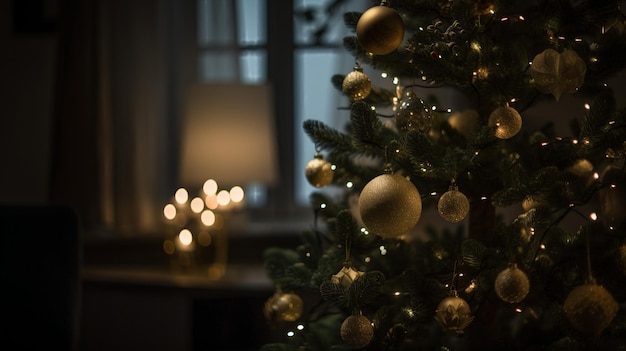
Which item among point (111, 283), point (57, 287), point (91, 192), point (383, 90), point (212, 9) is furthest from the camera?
point (212, 9)

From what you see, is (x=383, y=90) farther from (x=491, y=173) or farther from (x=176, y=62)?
(x=176, y=62)

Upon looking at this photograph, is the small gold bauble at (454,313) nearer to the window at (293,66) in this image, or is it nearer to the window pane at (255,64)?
the window at (293,66)

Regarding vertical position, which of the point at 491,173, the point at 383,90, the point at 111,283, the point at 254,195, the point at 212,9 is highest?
the point at 212,9

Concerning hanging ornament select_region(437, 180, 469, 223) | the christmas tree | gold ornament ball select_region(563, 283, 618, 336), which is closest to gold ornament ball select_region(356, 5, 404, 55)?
the christmas tree

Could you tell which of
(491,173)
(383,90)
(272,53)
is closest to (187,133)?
(272,53)

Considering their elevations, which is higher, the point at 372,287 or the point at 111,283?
the point at 372,287

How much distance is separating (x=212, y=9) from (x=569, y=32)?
5.59ft

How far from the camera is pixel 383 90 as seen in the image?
1.52 metres

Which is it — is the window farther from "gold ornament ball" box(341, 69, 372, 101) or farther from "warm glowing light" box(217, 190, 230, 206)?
"gold ornament ball" box(341, 69, 372, 101)

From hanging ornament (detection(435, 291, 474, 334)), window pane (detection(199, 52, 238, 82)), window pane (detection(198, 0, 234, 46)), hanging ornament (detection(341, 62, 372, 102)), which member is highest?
window pane (detection(198, 0, 234, 46))

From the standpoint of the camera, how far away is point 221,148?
243 centimetres

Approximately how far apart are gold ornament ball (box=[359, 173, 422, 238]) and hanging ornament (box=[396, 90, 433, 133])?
95mm

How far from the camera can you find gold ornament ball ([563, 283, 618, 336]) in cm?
111

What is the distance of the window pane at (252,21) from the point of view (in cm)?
288
